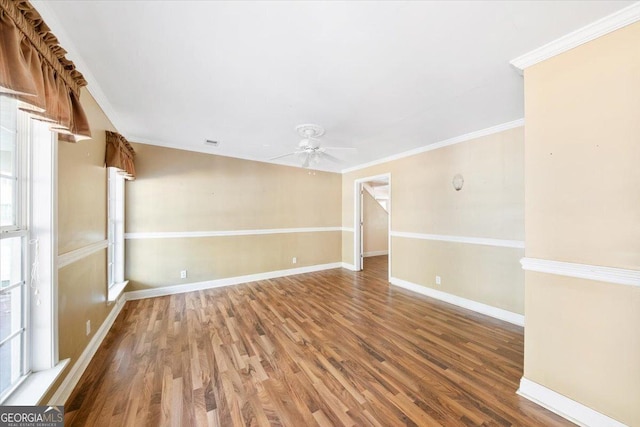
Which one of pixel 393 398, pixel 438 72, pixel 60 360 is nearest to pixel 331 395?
pixel 393 398

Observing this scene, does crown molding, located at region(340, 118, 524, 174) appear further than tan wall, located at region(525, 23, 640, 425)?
Yes

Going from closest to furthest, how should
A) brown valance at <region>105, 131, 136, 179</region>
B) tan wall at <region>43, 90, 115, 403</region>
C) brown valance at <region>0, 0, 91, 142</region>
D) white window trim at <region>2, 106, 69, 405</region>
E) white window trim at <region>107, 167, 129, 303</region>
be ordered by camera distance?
brown valance at <region>0, 0, 91, 142</region> → white window trim at <region>2, 106, 69, 405</region> → tan wall at <region>43, 90, 115, 403</region> → brown valance at <region>105, 131, 136, 179</region> → white window trim at <region>107, 167, 129, 303</region>

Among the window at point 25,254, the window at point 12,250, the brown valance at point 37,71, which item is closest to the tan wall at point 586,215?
the brown valance at point 37,71

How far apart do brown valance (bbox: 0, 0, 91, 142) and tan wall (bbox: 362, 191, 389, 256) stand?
6451 millimetres

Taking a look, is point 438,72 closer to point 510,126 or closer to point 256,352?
point 510,126

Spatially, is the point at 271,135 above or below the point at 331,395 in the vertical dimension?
above

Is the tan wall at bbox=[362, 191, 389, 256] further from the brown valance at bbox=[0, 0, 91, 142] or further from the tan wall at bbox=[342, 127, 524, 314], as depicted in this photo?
the brown valance at bbox=[0, 0, 91, 142]

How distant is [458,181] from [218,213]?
4.06 metres

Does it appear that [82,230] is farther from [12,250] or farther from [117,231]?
[117,231]

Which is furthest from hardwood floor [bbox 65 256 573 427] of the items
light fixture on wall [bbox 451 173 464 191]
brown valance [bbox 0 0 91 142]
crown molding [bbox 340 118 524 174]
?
crown molding [bbox 340 118 524 174]

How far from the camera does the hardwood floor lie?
1468 mm

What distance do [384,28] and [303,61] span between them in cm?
61

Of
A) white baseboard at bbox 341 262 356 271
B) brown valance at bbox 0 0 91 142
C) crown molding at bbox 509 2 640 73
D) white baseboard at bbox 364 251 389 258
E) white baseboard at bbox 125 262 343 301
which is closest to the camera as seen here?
brown valance at bbox 0 0 91 142

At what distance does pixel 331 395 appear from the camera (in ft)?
5.32
